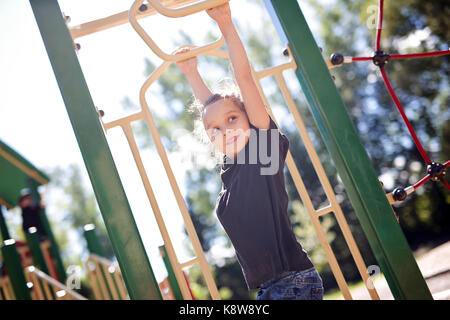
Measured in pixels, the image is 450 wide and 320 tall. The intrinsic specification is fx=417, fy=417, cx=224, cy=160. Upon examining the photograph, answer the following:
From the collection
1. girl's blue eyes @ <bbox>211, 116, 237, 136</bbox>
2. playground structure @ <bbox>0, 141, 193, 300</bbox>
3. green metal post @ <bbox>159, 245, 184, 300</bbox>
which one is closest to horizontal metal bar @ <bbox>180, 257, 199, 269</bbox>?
girl's blue eyes @ <bbox>211, 116, 237, 136</bbox>

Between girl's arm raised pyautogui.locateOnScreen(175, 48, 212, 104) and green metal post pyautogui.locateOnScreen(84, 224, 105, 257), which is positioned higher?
girl's arm raised pyautogui.locateOnScreen(175, 48, 212, 104)

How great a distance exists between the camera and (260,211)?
1656mm

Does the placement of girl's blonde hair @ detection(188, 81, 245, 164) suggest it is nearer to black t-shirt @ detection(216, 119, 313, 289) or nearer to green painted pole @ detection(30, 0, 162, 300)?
black t-shirt @ detection(216, 119, 313, 289)

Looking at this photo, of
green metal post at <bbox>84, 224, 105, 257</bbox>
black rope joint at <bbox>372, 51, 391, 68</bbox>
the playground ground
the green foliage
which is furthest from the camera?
the green foliage

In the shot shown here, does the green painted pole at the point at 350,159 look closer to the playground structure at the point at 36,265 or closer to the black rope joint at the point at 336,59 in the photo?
the black rope joint at the point at 336,59

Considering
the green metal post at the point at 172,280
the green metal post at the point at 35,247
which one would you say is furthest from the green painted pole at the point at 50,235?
the green metal post at the point at 172,280

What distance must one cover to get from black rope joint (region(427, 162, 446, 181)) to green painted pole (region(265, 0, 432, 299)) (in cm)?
52

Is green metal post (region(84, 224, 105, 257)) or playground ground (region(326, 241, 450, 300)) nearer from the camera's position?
playground ground (region(326, 241, 450, 300))

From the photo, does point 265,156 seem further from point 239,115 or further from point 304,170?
point 304,170

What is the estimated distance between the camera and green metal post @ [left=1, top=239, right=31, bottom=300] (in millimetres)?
Result: 3004

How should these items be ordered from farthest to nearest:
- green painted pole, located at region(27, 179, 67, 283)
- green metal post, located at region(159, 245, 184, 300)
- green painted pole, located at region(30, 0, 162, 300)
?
green painted pole, located at region(27, 179, 67, 283) → green metal post, located at region(159, 245, 184, 300) → green painted pole, located at region(30, 0, 162, 300)

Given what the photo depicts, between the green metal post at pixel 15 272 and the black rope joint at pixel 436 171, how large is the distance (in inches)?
109

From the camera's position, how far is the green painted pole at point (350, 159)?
1.54 metres

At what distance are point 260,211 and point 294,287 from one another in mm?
313
